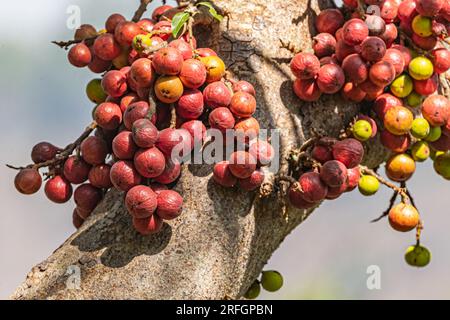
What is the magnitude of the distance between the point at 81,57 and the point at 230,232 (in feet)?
3.26

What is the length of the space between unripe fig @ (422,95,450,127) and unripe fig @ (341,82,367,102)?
289 mm

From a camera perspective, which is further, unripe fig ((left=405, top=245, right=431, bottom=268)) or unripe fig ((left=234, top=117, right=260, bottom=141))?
unripe fig ((left=405, top=245, right=431, bottom=268))

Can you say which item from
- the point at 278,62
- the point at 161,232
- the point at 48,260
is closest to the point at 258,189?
the point at 161,232

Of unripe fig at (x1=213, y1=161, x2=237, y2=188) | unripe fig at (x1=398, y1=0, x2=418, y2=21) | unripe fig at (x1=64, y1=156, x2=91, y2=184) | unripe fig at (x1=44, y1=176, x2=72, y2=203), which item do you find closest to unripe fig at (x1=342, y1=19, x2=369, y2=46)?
unripe fig at (x1=398, y1=0, x2=418, y2=21)

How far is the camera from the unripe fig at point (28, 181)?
259 centimetres

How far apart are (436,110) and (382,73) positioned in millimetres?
357

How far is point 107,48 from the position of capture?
2.69 meters

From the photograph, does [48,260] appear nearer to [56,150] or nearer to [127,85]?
[56,150]

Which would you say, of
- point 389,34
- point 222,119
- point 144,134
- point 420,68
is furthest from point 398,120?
point 144,134

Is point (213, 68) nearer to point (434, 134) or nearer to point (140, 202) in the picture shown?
point (140, 202)

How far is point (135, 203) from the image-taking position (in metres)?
2.21

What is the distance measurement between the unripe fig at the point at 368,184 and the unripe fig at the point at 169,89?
0.85 m

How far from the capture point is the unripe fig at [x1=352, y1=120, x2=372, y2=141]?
2.61m

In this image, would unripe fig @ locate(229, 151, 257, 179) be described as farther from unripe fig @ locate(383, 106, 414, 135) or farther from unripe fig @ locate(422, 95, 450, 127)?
unripe fig @ locate(422, 95, 450, 127)
